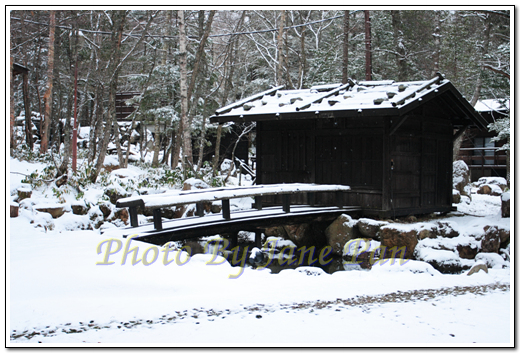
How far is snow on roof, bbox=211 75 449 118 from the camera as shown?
36.1ft

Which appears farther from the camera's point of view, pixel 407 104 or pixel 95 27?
pixel 95 27

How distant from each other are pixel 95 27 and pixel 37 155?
814cm

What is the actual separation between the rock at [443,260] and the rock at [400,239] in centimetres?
32

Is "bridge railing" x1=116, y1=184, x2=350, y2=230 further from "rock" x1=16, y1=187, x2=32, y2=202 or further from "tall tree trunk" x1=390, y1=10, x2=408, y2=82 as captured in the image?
"tall tree trunk" x1=390, y1=10, x2=408, y2=82

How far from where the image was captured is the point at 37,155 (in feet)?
59.0

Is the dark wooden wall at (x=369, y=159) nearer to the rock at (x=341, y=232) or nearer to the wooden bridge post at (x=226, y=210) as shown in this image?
the rock at (x=341, y=232)

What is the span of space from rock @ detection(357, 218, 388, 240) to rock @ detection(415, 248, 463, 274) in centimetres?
114

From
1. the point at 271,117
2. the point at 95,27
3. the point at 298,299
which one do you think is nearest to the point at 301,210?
the point at 271,117

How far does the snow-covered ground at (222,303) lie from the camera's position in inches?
169

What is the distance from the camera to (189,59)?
20484 mm

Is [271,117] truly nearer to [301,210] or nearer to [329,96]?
[329,96]

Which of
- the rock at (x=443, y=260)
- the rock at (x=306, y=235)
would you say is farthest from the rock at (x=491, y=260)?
the rock at (x=306, y=235)

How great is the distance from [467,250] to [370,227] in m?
2.16

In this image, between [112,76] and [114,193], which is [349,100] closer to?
[114,193]
